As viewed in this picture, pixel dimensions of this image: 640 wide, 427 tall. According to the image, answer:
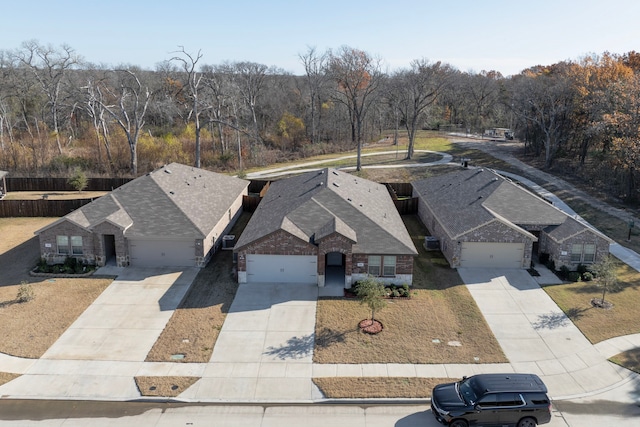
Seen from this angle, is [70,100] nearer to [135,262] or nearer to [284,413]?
[135,262]

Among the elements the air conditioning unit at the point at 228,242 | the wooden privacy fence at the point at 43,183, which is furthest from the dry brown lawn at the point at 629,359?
the wooden privacy fence at the point at 43,183

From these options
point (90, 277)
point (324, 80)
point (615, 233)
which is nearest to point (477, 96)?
point (324, 80)

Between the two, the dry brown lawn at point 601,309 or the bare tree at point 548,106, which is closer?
the dry brown lawn at point 601,309

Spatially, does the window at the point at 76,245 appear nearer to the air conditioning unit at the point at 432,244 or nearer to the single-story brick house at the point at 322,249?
the single-story brick house at the point at 322,249

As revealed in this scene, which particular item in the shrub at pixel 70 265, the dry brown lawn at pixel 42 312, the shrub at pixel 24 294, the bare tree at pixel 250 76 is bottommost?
the dry brown lawn at pixel 42 312

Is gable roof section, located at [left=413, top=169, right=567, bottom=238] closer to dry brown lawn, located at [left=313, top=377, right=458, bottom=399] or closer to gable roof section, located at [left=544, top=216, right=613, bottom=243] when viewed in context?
gable roof section, located at [left=544, top=216, right=613, bottom=243]

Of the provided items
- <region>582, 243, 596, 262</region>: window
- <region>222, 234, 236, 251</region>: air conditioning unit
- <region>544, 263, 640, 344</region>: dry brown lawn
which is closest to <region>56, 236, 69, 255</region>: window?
<region>222, 234, 236, 251</region>: air conditioning unit
